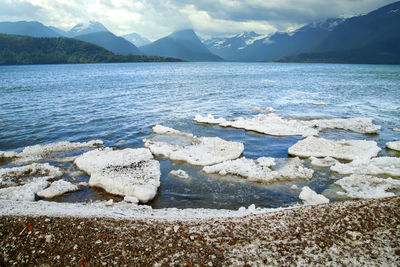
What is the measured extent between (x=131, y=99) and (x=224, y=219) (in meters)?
37.3

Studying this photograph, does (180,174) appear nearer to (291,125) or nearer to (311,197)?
(311,197)

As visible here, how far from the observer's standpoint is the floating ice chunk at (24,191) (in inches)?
466

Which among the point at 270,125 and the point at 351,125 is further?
the point at 351,125

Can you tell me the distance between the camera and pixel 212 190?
13328 millimetres

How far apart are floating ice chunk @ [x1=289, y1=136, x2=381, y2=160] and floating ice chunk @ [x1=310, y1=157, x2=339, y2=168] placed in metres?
0.78

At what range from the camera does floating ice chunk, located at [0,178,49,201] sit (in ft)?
38.8

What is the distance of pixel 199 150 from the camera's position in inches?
727

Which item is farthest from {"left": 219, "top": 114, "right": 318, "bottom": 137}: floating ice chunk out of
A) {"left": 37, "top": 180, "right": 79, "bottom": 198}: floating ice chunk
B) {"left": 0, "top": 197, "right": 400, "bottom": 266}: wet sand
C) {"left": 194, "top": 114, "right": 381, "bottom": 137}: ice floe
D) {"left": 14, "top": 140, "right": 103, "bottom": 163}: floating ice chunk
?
{"left": 37, "top": 180, "right": 79, "bottom": 198}: floating ice chunk

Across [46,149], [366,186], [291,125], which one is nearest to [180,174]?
[366,186]

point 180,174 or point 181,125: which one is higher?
point 181,125

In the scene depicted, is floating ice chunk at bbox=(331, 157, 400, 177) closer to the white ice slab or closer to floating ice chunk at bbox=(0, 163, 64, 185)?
the white ice slab

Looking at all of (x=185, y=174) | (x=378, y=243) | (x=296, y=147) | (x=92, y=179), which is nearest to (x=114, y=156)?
(x=92, y=179)

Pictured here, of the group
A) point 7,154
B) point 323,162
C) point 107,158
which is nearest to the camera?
point 323,162

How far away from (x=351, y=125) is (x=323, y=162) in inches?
467
